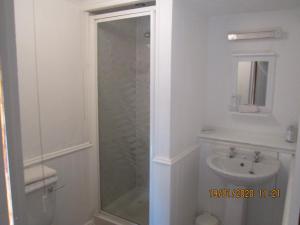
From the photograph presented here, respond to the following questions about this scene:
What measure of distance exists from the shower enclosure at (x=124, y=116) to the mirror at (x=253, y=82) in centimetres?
88

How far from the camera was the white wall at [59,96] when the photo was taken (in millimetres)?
1617

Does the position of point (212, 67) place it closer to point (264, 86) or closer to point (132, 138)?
point (264, 86)

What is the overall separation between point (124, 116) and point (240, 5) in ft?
4.69

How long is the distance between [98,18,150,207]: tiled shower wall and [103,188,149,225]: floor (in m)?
0.05

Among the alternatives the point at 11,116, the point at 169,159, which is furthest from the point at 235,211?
the point at 11,116

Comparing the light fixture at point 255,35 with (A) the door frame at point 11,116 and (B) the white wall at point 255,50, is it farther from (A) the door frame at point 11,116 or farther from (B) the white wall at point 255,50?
(A) the door frame at point 11,116

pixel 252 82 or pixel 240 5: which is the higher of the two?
pixel 240 5

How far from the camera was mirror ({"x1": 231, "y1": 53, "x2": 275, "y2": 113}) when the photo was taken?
2.04 m

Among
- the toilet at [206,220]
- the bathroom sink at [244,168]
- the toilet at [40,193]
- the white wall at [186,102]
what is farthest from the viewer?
the toilet at [206,220]

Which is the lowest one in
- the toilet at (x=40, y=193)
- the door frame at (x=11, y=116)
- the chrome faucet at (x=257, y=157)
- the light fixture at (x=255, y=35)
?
the toilet at (x=40, y=193)

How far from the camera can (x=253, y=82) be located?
211cm
